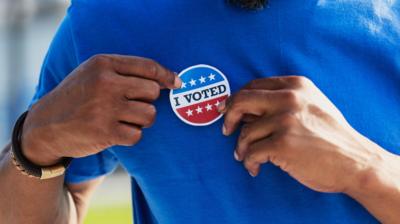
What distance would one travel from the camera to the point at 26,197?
1.58 metres

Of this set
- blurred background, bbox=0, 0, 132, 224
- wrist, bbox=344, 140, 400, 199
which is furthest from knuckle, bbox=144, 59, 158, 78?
blurred background, bbox=0, 0, 132, 224

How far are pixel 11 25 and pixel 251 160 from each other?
8.46 m

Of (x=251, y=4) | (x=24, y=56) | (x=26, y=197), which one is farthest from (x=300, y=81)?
(x=24, y=56)

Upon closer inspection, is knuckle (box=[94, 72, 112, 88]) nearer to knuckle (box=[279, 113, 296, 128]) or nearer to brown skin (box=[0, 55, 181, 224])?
brown skin (box=[0, 55, 181, 224])

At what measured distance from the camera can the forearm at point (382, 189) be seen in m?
1.24

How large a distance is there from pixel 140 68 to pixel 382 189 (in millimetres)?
457

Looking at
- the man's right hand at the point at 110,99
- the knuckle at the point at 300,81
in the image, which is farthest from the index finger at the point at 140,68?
the knuckle at the point at 300,81

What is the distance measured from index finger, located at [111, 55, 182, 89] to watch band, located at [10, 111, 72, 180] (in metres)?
0.30

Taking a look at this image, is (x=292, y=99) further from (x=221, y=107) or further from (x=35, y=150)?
(x=35, y=150)

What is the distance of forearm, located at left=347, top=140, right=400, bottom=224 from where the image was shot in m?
1.24

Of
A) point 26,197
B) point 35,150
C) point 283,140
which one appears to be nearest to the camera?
point 283,140

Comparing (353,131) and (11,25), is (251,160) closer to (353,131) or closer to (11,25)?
(353,131)

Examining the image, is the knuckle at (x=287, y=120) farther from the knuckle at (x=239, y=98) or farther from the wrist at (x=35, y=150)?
the wrist at (x=35, y=150)

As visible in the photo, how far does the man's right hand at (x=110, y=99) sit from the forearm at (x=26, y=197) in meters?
0.27
